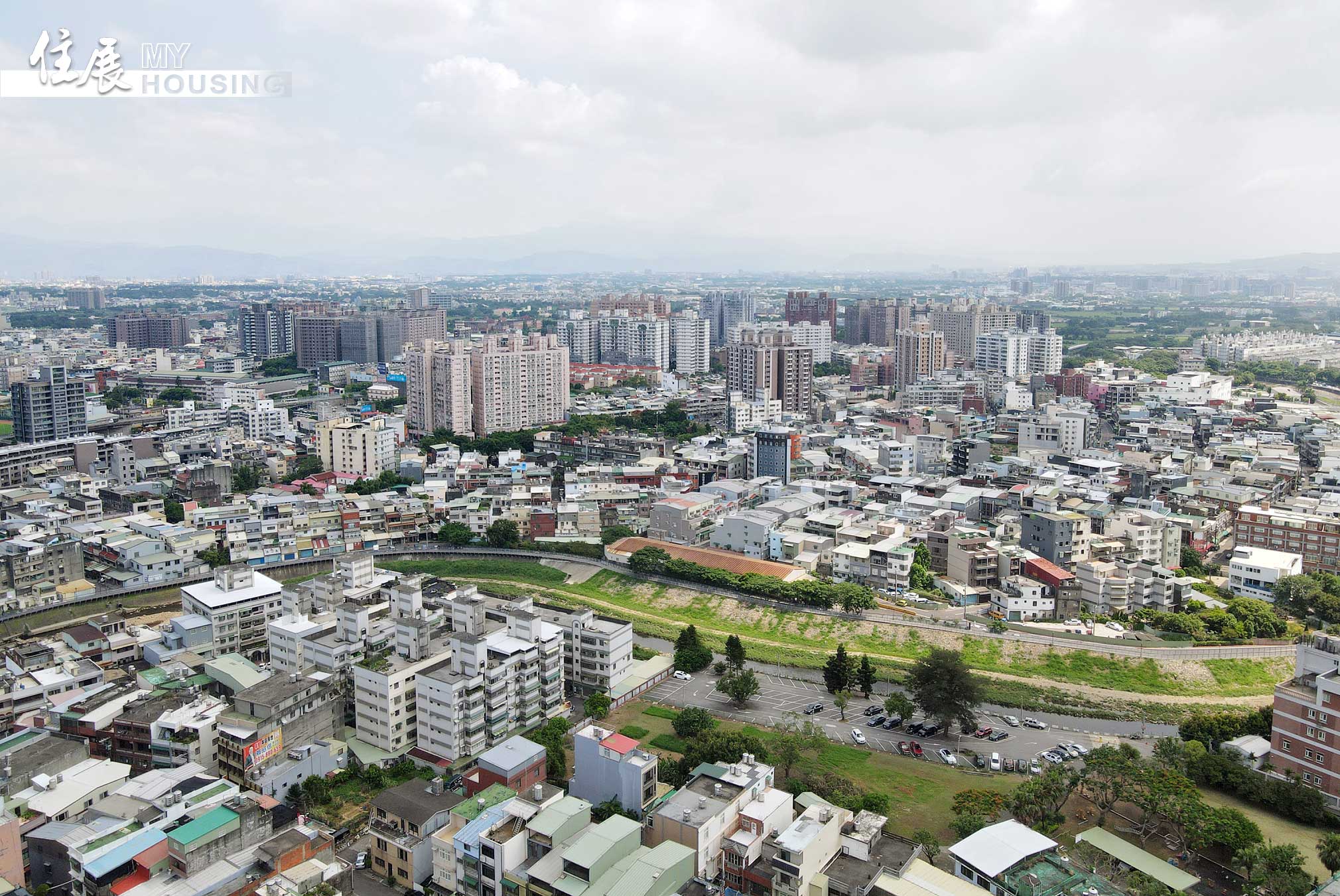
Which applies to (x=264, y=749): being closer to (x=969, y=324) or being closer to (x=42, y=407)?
(x=42, y=407)

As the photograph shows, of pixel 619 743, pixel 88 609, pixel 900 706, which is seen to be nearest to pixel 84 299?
pixel 88 609

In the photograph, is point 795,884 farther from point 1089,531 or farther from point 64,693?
point 1089,531

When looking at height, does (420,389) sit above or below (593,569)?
above

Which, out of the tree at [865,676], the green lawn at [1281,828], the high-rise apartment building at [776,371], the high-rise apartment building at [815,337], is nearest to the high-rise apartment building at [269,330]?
the high-rise apartment building at [815,337]

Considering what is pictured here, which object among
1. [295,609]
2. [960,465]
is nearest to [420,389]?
[960,465]

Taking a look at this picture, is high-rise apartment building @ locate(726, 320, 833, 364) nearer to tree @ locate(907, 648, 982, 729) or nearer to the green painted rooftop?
tree @ locate(907, 648, 982, 729)

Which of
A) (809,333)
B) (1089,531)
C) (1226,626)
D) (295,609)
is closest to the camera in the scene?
(295,609)
